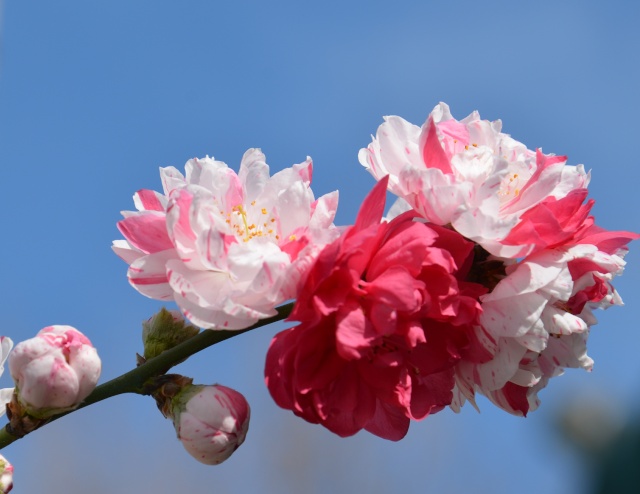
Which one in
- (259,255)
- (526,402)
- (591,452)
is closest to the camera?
(259,255)

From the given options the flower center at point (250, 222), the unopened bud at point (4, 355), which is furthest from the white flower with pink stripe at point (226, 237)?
the unopened bud at point (4, 355)

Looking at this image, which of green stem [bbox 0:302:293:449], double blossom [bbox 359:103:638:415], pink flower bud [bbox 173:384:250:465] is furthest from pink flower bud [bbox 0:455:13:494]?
double blossom [bbox 359:103:638:415]

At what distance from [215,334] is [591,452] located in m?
11.7

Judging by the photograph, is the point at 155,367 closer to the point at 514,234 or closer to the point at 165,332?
the point at 165,332

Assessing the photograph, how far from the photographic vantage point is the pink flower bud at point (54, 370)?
120 cm

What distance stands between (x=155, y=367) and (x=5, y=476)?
0.83 feet

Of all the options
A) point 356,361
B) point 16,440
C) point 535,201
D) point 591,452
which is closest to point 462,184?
point 535,201

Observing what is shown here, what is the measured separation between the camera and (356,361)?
1.27 m

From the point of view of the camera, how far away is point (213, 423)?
4.05ft

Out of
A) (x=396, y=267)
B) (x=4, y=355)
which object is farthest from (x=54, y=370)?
(x=396, y=267)

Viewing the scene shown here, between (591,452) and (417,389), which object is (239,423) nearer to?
(417,389)

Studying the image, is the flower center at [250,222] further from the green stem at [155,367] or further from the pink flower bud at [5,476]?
the pink flower bud at [5,476]

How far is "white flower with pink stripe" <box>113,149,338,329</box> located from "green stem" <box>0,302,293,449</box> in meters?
0.08

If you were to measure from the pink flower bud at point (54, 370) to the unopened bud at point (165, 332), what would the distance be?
133 mm
